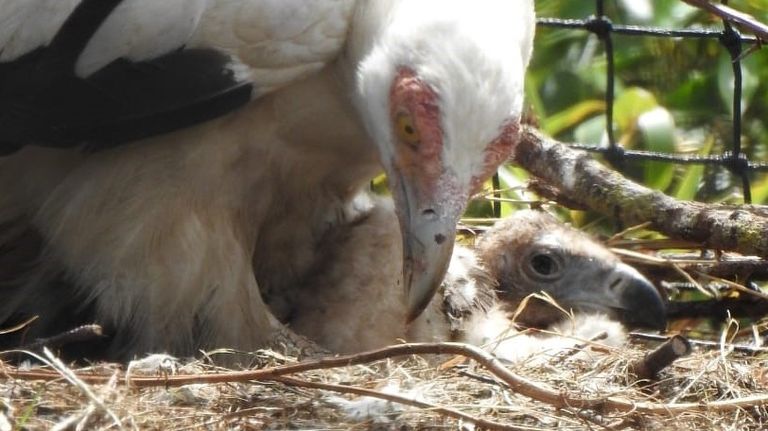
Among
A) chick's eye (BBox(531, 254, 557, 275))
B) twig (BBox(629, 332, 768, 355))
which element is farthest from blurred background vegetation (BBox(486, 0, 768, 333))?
twig (BBox(629, 332, 768, 355))

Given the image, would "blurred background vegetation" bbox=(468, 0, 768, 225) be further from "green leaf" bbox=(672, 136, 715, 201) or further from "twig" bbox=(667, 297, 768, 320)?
"twig" bbox=(667, 297, 768, 320)

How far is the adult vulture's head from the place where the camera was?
374 cm

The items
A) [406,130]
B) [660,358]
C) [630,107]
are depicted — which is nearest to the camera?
[660,358]

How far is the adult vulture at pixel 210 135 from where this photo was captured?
3791mm

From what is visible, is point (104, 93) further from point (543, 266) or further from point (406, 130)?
point (543, 266)

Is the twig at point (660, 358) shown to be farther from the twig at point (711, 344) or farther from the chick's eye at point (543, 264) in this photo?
the chick's eye at point (543, 264)

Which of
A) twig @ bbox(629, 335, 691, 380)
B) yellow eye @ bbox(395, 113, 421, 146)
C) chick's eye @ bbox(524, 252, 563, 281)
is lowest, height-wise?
chick's eye @ bbox(524, 252, 563, 281)

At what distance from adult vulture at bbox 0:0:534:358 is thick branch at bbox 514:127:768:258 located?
0.59m

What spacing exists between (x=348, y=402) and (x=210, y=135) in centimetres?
85

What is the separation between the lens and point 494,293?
4723 millimetres

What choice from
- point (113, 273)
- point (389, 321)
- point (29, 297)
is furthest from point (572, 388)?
point (29, 297)

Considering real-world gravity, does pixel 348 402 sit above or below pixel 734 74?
below

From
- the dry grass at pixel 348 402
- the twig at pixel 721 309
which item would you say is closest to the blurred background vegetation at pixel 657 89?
the twig at pixel 721 309

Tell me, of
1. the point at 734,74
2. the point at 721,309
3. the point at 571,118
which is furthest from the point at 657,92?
the point at 721,309
